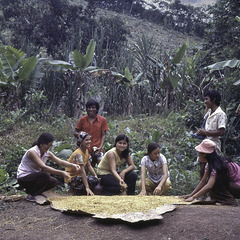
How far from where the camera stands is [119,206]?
3.49 meters

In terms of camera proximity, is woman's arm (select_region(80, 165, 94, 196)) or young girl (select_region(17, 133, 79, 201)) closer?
young girl (select_region(17, 133, 79, 201))

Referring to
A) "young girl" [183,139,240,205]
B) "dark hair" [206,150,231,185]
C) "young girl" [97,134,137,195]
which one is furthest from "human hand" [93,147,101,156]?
"dark hair" [206,150,231,185]

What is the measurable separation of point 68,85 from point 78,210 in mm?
8209

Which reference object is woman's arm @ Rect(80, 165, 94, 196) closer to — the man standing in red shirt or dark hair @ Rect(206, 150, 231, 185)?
the man standing in red shirt

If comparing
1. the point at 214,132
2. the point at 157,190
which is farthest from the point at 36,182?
the point at 214,132

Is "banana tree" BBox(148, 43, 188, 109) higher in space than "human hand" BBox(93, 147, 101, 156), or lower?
higher

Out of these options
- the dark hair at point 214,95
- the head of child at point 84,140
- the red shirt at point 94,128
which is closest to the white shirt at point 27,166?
the head of child at point 84,140

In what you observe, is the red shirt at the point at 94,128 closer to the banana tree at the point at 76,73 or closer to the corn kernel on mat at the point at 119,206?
the corn kernel on mat at the point at 119,206

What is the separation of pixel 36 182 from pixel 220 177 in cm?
232

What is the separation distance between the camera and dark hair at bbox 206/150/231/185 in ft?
12.2

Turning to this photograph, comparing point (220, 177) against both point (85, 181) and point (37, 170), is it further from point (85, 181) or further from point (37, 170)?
point (37, 170)

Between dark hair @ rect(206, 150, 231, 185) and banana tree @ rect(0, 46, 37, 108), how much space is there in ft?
22.3

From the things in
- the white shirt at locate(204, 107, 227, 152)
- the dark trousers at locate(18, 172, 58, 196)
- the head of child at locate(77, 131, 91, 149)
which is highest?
the white shirt at locate(204, 107, 227, 152)

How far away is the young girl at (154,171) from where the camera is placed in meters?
4.54
